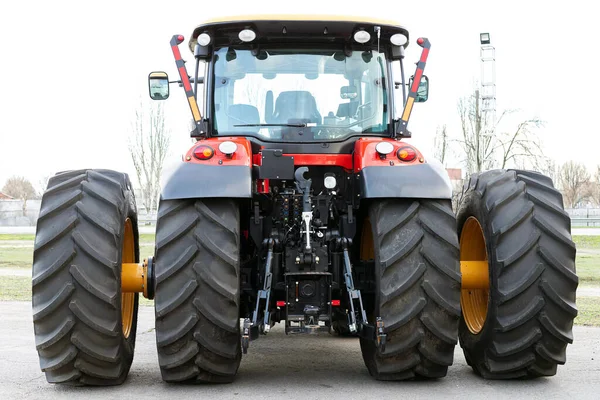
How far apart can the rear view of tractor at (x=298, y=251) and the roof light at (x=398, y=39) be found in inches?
0.9

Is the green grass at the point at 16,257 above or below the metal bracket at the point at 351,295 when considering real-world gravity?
below

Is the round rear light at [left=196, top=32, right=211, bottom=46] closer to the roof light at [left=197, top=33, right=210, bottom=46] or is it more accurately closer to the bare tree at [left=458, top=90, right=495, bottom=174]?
the roof light at [left=197, top=33, right=210, bottom=46]

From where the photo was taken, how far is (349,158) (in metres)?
6.96

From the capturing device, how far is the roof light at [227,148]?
20.8ft

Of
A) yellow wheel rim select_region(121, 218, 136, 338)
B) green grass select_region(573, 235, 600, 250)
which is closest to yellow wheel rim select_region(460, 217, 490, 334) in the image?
yellow wheel rim select_region(121, 218, 136, 338)

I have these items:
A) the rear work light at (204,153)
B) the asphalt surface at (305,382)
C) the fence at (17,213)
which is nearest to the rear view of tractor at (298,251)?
the rear work light at (204,153)

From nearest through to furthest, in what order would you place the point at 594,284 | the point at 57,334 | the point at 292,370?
the point at 57,334 < the point at 292,370 < the point at 594,284

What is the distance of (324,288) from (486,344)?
143 centimetres

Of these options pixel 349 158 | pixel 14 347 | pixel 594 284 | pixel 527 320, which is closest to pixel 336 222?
pixel 349 158

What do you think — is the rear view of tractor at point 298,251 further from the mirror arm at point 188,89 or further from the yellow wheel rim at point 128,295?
the yellow wheel rim at point 128,295

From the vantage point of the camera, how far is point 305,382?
21.4 feet

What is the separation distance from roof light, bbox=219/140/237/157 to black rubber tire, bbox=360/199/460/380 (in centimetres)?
124

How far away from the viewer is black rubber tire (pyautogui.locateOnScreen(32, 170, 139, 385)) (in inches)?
239

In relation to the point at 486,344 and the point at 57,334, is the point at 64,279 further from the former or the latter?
the point at 486,344
